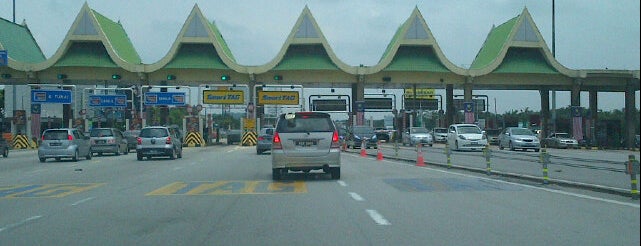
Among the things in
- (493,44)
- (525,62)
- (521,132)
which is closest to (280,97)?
(525,62)

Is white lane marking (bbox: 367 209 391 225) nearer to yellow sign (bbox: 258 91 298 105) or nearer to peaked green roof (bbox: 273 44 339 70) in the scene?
yellow sign (bbox: 258 91 298 105)

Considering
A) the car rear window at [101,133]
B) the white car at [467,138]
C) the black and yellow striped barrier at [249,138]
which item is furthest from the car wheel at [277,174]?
the black and yellow striped barrier at [249,138]

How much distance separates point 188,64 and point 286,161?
138 ft

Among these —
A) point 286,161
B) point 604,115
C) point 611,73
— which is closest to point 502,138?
point 611,73

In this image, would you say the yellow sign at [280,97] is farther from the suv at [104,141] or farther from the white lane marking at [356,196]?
the white lane marking at [356,196]

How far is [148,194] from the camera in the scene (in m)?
15.7

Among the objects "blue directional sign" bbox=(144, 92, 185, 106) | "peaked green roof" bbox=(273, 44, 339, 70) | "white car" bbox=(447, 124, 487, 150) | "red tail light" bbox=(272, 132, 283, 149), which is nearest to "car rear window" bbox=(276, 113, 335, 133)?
"red tail light" bbox=(272, 132, 283, 149)

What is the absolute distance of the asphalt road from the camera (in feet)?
30.7

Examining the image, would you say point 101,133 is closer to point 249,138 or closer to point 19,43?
point 249,138

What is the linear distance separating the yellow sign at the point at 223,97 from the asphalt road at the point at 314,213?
3897 cm

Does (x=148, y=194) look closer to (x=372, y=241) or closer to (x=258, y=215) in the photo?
(x=258, y=215)

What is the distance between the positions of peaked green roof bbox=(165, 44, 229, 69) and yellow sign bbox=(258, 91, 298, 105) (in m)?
4.34

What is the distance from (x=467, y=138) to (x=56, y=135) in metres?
22.0

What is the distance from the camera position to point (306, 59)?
58938 millimetres
